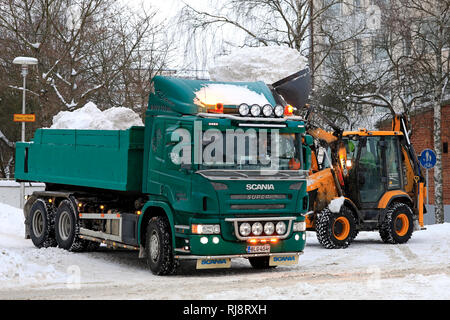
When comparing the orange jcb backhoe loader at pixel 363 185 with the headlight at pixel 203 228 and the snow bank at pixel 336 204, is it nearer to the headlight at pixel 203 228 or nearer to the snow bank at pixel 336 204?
the snow bank at pixel 336 204

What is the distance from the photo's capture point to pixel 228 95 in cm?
1330

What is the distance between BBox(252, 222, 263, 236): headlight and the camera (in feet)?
42.0

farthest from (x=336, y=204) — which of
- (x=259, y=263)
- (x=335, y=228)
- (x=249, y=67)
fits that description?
(x=259, y=263)

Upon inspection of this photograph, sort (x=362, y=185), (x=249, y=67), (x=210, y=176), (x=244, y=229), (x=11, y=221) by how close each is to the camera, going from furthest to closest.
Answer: (x=11, y=221) → (x=362, y=185) → (x=249, y=67) → (x=244, y=229) → (x=210, y=176)

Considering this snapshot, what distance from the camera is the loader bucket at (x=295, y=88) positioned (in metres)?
15.0

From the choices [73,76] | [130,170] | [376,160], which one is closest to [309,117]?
[376,160]

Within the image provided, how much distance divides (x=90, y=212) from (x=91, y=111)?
2471mm

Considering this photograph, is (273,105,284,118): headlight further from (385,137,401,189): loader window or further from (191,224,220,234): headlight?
(385,137,401,189): loader window

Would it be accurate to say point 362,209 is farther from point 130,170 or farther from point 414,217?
point 130,170

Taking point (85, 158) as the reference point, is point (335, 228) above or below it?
below

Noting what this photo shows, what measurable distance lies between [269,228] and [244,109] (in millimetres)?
1931

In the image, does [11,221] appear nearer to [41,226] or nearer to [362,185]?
[41,226]

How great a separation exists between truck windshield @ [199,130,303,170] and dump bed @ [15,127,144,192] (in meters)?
1.73

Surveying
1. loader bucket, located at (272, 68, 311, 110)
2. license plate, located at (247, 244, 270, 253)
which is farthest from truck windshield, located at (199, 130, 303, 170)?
Result: loader bucket, located at (272, 68, 311, 110)
